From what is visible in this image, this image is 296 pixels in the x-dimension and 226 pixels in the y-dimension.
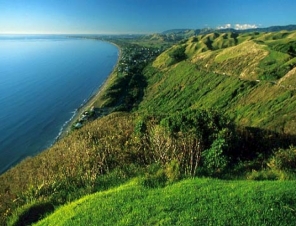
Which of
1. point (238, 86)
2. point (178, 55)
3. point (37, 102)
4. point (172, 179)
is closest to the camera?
point (172, 179)

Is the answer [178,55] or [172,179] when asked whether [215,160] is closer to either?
[172,179]

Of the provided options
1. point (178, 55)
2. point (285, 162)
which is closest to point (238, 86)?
point (178, 55)

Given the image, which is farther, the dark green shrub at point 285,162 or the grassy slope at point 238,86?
the grassy slope at point 238,86

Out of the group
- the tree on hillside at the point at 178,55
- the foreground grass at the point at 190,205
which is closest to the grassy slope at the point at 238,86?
the tree on hillside at the point at 178,55

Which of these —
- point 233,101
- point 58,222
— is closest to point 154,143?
point 58,222

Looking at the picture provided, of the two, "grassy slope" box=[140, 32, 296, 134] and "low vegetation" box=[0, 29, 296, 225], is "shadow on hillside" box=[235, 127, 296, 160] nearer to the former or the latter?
"low vegetation" box=[0, 29, 296, 225]

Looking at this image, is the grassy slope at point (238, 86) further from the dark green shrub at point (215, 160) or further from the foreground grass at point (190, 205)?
the foreground grass at point (190, 205)
